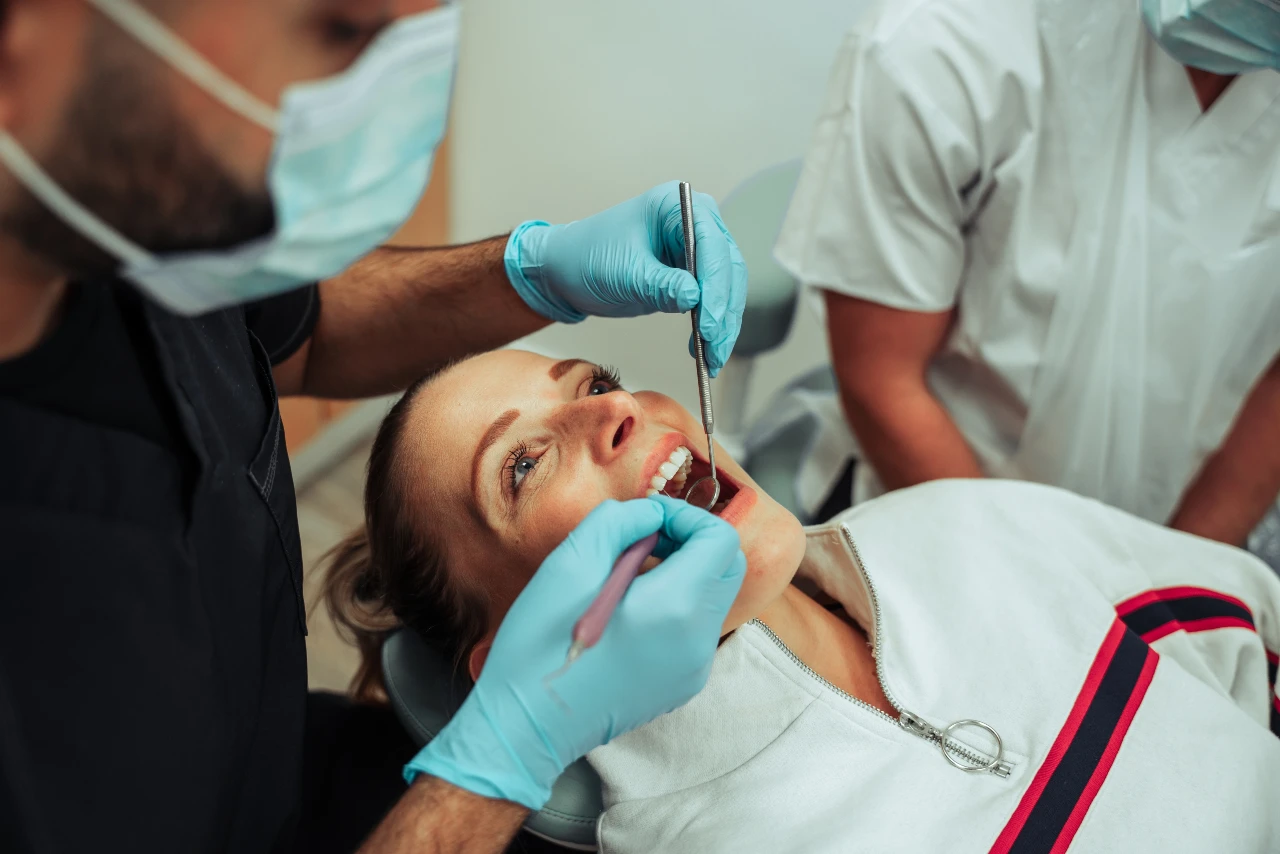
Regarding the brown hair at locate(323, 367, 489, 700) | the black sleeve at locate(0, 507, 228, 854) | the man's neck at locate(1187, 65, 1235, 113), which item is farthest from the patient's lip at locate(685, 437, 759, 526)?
the man's neck at locate(1187, 65, 1235, 113)

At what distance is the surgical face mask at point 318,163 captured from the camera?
528mm

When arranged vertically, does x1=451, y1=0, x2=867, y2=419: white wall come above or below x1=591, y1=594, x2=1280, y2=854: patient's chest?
above

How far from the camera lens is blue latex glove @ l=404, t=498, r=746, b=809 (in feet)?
2.62

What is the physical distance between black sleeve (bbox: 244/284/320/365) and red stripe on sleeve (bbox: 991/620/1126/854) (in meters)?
0.92

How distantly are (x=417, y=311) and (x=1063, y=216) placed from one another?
85 centimetres

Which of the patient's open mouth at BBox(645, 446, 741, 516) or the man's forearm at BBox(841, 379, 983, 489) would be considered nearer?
the patient's open mouth at BBox(645, 446, 741, 516)

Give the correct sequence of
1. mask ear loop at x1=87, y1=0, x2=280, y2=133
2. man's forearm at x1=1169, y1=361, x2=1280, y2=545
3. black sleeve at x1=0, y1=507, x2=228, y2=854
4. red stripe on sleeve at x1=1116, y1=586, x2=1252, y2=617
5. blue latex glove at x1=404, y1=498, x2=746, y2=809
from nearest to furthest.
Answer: mask ear loop at x1=87, y1=0, x2=280, y2=133, black sleeve at x1=0, y1=507, x2=228, y2=854, blue latex glove at x1=404, y1=498, x2=746, y2=809, red stripe on sleeve at x1=1116, y1=586, x2=1252, y2=617, man's forearm at x1=1169, y1=361, x2=1280, y2=545

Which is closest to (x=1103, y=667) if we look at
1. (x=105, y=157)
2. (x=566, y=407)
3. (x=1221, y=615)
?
(x=1221, y=615)

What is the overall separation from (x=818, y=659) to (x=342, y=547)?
0.63 metres

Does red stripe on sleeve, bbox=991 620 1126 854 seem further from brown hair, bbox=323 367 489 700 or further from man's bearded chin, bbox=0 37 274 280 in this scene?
man's bearded chin, bbox=0 37 274 280

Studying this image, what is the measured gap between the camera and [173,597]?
0.75 metres

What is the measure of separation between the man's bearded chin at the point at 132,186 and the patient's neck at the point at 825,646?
70cm

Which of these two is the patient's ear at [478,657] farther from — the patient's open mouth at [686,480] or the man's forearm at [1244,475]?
the man's forearm at [1244,475]

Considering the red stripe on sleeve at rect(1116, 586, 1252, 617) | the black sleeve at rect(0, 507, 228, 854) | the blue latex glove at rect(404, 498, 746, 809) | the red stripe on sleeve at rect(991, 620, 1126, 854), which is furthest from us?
the red stripe on sleeve at rect(1116, 586, 1252, 617)
